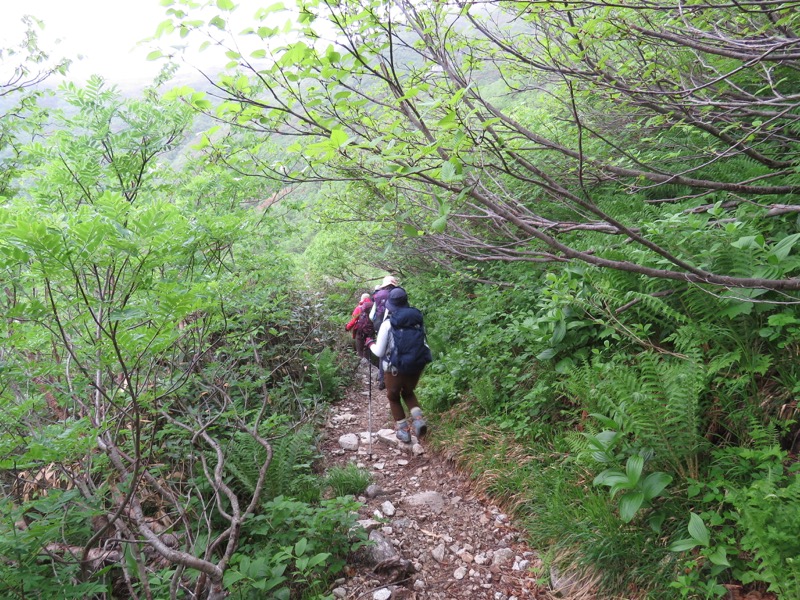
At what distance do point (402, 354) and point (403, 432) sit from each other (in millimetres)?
1060

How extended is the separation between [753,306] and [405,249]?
279 inches

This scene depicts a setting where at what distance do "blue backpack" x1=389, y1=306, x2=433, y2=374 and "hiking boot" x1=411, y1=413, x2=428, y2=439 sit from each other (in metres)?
0.63

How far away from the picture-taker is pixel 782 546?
7.55ft

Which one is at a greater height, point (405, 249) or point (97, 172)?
point (97, 172)

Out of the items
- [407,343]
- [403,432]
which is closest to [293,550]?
[403,432]

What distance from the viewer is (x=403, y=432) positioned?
5801 mm

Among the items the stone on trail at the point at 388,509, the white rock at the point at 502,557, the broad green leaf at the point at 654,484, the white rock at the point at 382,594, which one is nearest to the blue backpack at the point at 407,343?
the stone on trail at the point at 388,509

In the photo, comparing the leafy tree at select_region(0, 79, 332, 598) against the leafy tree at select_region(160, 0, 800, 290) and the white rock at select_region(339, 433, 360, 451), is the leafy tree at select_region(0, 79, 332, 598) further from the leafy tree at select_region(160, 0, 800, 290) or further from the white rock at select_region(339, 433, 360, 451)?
the white rock at select_region(339, 433, 360, 451)

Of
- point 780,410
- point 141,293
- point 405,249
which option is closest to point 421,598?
point 780,410

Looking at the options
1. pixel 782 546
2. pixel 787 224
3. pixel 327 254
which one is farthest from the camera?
pixel 327 254

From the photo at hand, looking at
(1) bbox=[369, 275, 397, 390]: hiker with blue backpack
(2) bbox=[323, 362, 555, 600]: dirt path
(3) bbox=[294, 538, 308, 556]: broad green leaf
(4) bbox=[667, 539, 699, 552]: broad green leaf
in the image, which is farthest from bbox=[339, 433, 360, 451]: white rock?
(4) bbox=[667, 539, 699, 552]: broad green leaf

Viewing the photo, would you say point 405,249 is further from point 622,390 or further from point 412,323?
point 622,390

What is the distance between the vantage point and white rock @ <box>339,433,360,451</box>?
5.96 meters

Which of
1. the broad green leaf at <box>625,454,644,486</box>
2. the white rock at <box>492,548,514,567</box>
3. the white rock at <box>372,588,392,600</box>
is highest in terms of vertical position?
the broad green leaf at <box>625,454,644,486</box>
